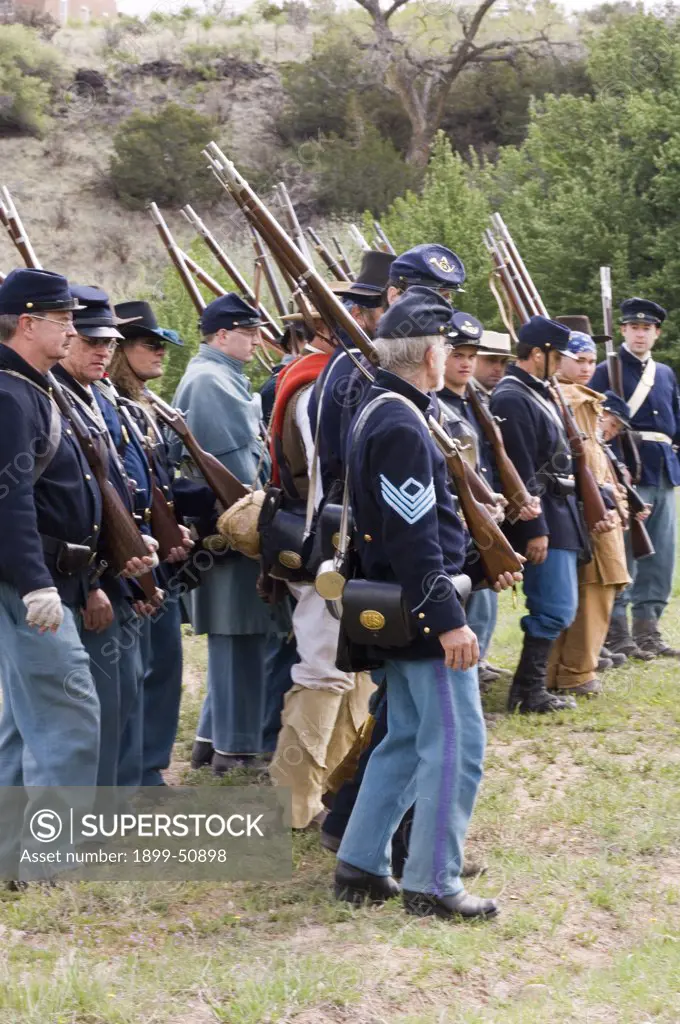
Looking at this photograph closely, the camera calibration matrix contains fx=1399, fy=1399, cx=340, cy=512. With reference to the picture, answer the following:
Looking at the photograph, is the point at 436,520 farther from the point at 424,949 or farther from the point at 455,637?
the point at 424,949

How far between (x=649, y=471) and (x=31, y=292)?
5.63 m

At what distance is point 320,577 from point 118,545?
0.95 meters

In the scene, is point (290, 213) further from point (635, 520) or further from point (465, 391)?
point (635, 520)

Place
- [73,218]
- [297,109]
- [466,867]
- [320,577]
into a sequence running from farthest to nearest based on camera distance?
[297,109], [73,218], [466,867], [320,577]

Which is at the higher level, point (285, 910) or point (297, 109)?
point (297, 109)

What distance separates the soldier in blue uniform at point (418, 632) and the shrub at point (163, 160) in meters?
35.8

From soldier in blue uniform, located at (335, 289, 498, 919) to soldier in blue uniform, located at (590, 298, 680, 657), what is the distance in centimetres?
481

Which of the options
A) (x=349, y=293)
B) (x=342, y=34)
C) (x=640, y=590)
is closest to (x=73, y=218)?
(x=342, y=34)

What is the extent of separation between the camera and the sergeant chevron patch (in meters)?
4.55

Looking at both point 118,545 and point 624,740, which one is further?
point 624,740

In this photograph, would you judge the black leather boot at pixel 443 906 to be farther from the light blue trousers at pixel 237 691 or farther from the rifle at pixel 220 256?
the rifle at pixel 220 256

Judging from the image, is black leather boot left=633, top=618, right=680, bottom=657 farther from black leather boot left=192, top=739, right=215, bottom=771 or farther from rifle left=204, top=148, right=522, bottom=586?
rifle left=204, top=148, right=522, bottom=586

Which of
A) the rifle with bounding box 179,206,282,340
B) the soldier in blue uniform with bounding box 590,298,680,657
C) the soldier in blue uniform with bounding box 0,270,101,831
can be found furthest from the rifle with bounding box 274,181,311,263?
the soldier in blue uniform with bounding box 0,270,101,831

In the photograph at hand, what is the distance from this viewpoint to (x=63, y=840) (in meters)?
5.06
